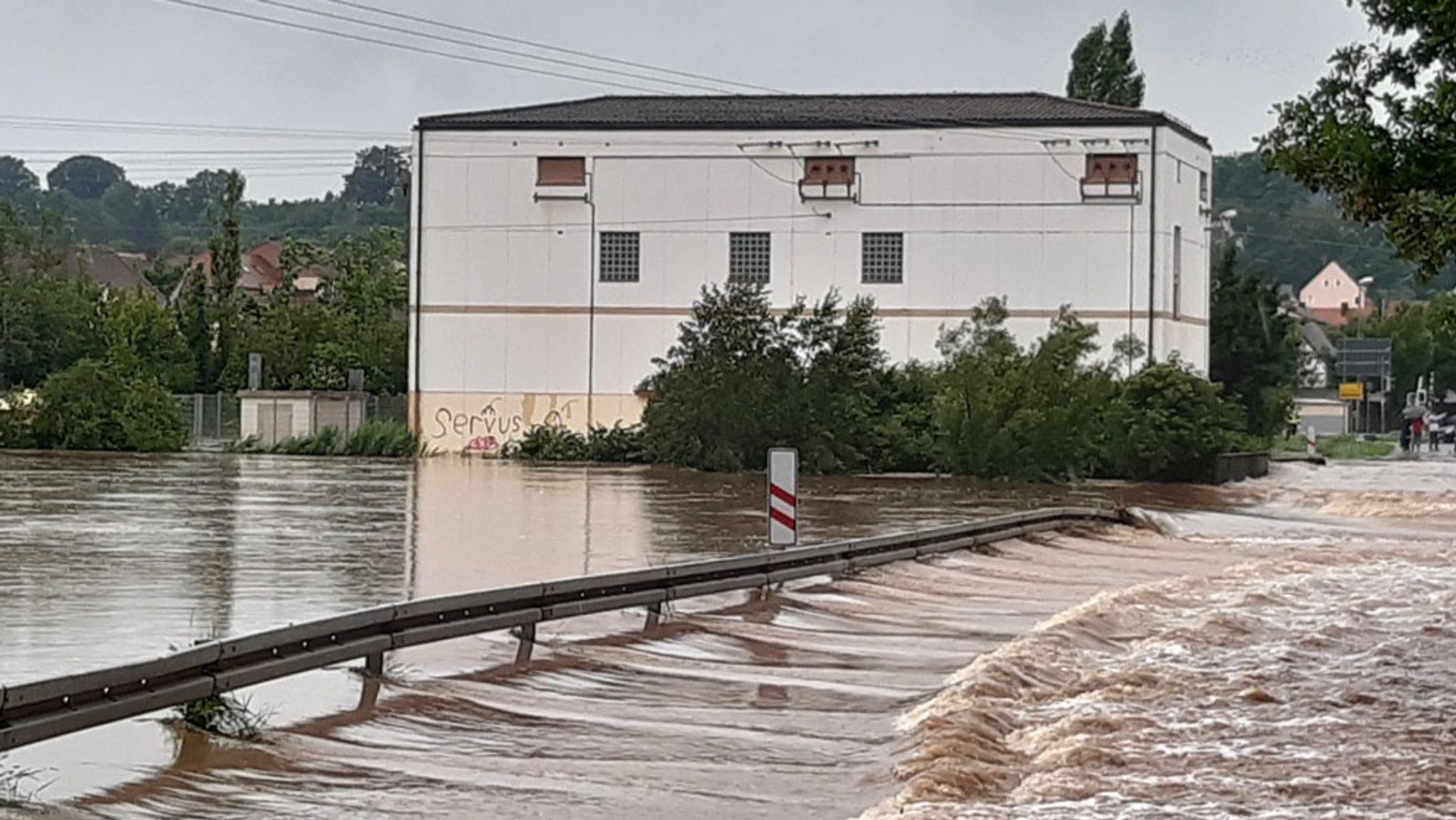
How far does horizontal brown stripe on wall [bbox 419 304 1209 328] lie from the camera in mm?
72688

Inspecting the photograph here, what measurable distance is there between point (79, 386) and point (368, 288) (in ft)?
101

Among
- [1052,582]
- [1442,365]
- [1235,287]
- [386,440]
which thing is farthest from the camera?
[1442,365]

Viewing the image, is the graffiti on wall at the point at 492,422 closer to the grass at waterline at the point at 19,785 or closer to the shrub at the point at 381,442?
the shrub at the point at 381,442

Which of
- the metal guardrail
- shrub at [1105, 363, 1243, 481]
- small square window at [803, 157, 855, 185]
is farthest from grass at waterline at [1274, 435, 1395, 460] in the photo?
the metal guardrail

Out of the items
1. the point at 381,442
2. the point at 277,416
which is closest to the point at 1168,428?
the point at 381,442

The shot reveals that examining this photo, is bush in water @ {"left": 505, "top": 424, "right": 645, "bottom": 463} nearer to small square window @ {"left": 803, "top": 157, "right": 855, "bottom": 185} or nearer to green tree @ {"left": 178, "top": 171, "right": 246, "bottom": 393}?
small square window @ {"left": 803, "top": 157, "right": 855, "bottom": 185}

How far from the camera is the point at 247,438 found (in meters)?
74.0

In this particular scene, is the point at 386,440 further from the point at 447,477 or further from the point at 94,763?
the point at 94,763

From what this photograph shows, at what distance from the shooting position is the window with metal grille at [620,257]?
74.8 m

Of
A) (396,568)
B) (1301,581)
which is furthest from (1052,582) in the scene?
(396,568)

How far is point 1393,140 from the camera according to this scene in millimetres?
18672

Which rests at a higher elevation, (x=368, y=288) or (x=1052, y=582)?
(x=368, y=288)

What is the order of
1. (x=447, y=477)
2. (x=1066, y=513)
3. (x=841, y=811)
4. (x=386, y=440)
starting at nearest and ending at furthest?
1. (x=841, y=811)
2. (x=1066, y=513)
3. (x=447, y=477)
4. (x=386, y=440)

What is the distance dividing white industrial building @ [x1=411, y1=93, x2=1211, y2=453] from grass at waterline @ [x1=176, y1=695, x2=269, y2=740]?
6069 centimetres
